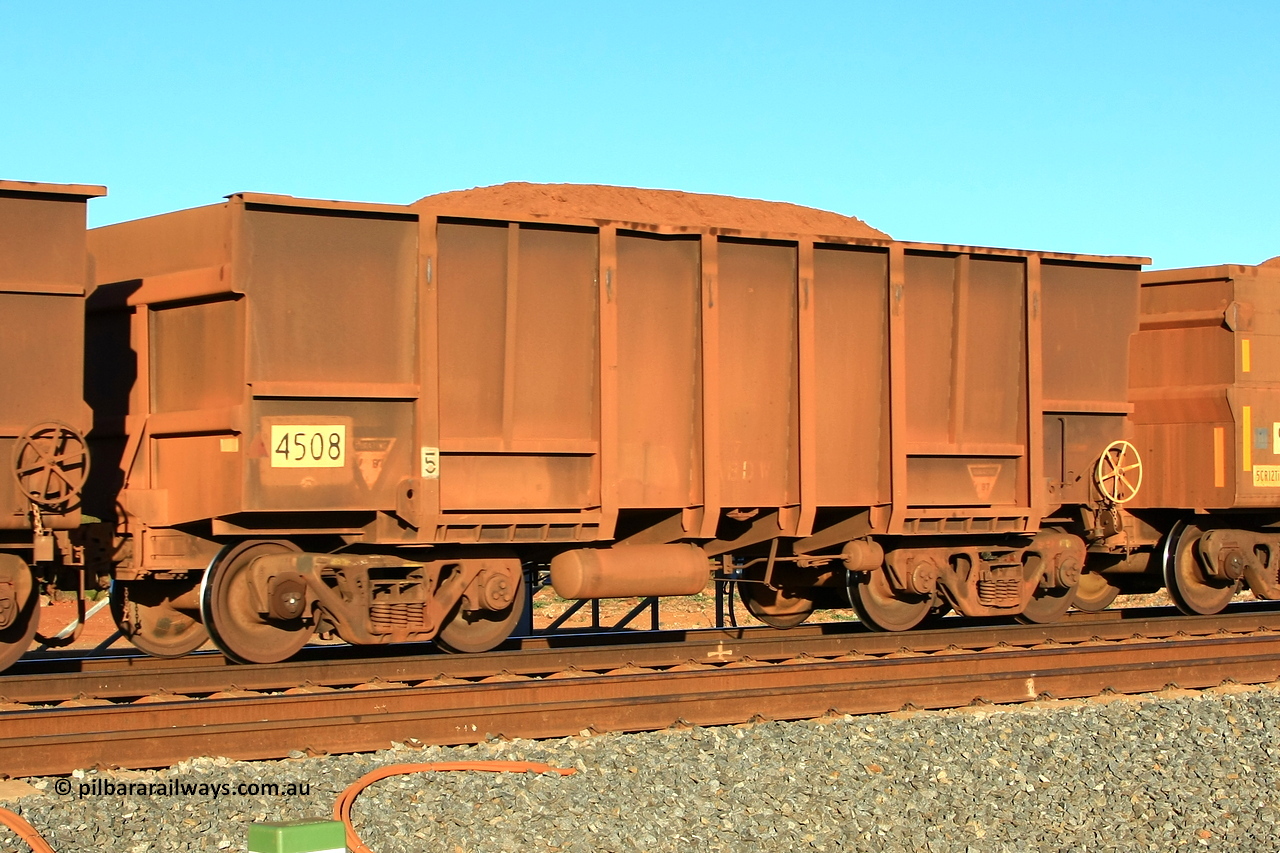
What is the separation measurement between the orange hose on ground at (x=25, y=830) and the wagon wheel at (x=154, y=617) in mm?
4315

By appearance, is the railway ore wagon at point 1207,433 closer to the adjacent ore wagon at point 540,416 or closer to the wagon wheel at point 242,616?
the adjacent ore wagon at point 540,416

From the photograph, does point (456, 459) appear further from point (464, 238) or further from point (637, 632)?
point (637, 632)

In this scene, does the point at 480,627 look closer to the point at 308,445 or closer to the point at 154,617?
the point at 308,445

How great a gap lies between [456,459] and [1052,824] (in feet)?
16.0

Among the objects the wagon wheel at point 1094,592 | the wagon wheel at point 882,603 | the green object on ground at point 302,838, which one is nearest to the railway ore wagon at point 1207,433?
the wagon wheel at point 1094,592

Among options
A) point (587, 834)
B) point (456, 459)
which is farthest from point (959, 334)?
point (587, 834)

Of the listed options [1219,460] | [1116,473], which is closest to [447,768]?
[1116,473]

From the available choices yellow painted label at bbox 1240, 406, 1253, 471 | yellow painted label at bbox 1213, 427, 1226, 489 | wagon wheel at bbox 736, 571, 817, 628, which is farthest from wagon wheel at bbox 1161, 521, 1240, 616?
wagon wheel at bbox 736, 571, 817, 628

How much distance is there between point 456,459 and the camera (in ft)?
31.9

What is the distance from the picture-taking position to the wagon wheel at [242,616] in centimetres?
934

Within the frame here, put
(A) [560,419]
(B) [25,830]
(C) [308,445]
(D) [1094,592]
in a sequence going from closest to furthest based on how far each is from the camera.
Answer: (B) [25,830] < (C) [308,445] < (A) [560,419] < (D) [1094,592]

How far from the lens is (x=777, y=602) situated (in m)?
12.9

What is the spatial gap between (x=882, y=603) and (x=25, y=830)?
25.1 feet

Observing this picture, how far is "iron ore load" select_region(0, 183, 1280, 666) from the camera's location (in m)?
9.14
